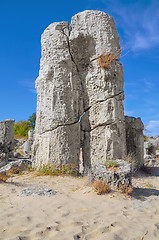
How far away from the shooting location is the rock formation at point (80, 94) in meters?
6.20

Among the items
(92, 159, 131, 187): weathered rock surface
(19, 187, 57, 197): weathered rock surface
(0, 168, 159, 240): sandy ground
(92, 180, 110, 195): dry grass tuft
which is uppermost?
(92, 159, 131, 187): weathered rock surface

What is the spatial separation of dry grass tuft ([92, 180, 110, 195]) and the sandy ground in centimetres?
10

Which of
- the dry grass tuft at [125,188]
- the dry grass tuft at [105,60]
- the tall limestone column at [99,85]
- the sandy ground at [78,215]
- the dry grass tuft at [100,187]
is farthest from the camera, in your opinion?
the dry grass tuft at [105,60]

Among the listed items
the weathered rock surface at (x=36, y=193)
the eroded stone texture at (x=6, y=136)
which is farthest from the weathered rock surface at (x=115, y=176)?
the eroded stone texture at (x=6, y=136)

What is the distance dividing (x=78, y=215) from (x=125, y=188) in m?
1.52

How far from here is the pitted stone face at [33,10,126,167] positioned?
20.3 feet

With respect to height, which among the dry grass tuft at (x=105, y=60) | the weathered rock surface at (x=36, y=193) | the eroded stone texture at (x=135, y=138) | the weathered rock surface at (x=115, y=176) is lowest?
the weathered rock surface at (x=36, y=193)

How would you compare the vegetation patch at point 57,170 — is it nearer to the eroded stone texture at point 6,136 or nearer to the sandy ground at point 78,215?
the sandy ground at point 78,215

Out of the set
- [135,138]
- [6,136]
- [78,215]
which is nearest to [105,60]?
[135,138]

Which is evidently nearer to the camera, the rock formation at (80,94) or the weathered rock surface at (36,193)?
the weathered rock surface at (36,193)

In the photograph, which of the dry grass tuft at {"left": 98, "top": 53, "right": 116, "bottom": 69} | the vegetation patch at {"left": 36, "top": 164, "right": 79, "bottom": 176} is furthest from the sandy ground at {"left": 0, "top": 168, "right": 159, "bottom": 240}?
the dry grass tuft at {"left": 98, "top": 53, "right": 116, "bottom": 69}

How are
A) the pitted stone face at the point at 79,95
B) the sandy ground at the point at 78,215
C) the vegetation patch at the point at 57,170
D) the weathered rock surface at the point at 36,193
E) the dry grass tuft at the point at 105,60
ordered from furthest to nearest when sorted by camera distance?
the dry grass tuft at the point at 105,60, the pitted stone face at the point at 79,95, the vegetation patch at the point at 57,170, the weathered rock surface at the point at 36,193, the sandy ground at the point at 78,215

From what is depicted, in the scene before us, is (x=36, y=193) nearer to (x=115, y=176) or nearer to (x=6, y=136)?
(x=115, y=176)

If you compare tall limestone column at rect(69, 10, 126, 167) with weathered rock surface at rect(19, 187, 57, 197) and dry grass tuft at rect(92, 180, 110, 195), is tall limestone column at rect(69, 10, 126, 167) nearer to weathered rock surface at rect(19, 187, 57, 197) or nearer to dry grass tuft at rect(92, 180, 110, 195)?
dry grass tuft at rect(92, 180, 110, 195)
